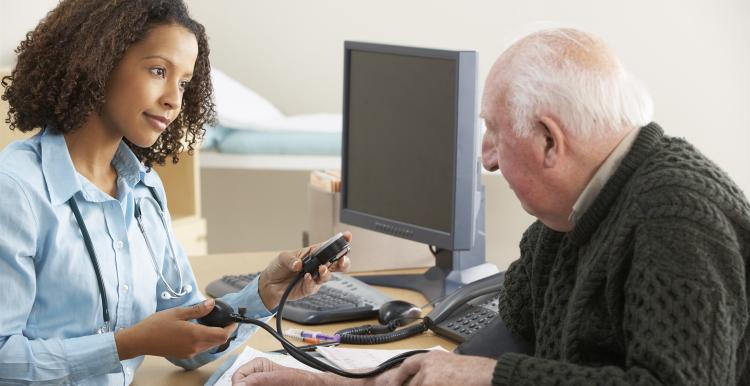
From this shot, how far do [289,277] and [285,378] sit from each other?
0.73 feet

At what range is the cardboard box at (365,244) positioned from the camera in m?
2.17

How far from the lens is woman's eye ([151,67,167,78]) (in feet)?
4.56

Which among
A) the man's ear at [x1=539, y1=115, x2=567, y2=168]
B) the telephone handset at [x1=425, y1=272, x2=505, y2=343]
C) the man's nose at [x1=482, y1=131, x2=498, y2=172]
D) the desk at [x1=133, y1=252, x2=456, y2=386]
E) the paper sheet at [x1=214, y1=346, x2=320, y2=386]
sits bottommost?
the desk at [x1=133, y1=252, x2=456, y2=386]

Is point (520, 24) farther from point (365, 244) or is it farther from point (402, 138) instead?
point (402, 138)

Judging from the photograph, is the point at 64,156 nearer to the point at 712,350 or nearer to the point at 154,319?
the point at 154,319

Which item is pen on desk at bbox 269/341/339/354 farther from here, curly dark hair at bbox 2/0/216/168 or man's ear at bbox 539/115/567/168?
man's ear at bbox 539/115/567/168

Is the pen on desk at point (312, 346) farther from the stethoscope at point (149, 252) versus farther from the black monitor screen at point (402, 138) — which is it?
the black monitor screen at point (402, 138)

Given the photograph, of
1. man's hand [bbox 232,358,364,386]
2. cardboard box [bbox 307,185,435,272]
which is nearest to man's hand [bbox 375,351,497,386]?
man's hand [bbox 232,358,364,386]

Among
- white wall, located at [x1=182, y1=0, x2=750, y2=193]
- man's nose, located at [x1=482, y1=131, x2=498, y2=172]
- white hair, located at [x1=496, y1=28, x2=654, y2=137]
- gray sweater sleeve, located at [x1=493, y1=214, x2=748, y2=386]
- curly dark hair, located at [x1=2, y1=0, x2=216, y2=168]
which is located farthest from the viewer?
white wall, located at [x1=182, y1=0, x2=750, y2=193]

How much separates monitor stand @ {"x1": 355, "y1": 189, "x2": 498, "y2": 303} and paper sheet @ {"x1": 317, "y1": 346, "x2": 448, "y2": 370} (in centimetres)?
46

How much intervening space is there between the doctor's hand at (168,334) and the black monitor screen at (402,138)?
0.71m

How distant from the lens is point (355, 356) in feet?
4.99

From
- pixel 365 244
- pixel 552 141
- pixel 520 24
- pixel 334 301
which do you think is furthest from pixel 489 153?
pixel 520 24

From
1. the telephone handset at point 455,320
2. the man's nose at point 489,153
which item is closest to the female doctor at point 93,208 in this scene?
the telephone handset at point 455,320
